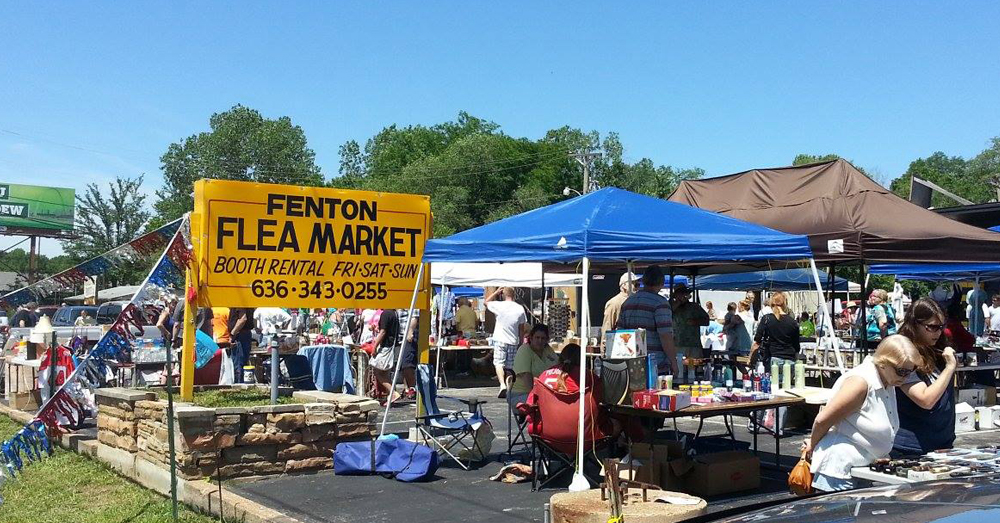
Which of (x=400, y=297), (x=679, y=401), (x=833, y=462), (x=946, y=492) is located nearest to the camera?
(x=946, y=492)

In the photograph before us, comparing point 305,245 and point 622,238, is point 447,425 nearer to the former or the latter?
point 305,245

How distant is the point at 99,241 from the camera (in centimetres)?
4822

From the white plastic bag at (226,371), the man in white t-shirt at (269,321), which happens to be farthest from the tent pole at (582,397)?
the man in white t-shirt at (269,321)

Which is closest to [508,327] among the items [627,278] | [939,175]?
[627,278]

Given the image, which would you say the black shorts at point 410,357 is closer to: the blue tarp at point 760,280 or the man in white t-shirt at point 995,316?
the blue tarp at point 760,280

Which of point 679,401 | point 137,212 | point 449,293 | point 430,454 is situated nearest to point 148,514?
point 430,454

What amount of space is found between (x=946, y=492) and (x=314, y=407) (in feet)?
21.4

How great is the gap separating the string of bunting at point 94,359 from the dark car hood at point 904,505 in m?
5.51

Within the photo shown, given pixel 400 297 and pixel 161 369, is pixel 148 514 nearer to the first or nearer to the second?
pixel 400 297

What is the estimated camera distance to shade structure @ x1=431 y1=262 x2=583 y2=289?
1659 cm

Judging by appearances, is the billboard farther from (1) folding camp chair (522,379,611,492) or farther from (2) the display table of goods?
(2) the display table of goods

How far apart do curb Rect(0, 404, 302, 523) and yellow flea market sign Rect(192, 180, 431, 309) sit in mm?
1622

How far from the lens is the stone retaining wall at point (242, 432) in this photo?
8023mm

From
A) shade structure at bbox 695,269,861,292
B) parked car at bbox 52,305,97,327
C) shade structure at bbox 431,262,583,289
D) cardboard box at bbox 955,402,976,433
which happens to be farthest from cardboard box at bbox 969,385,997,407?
parked car at bbox 52,305,97,327
